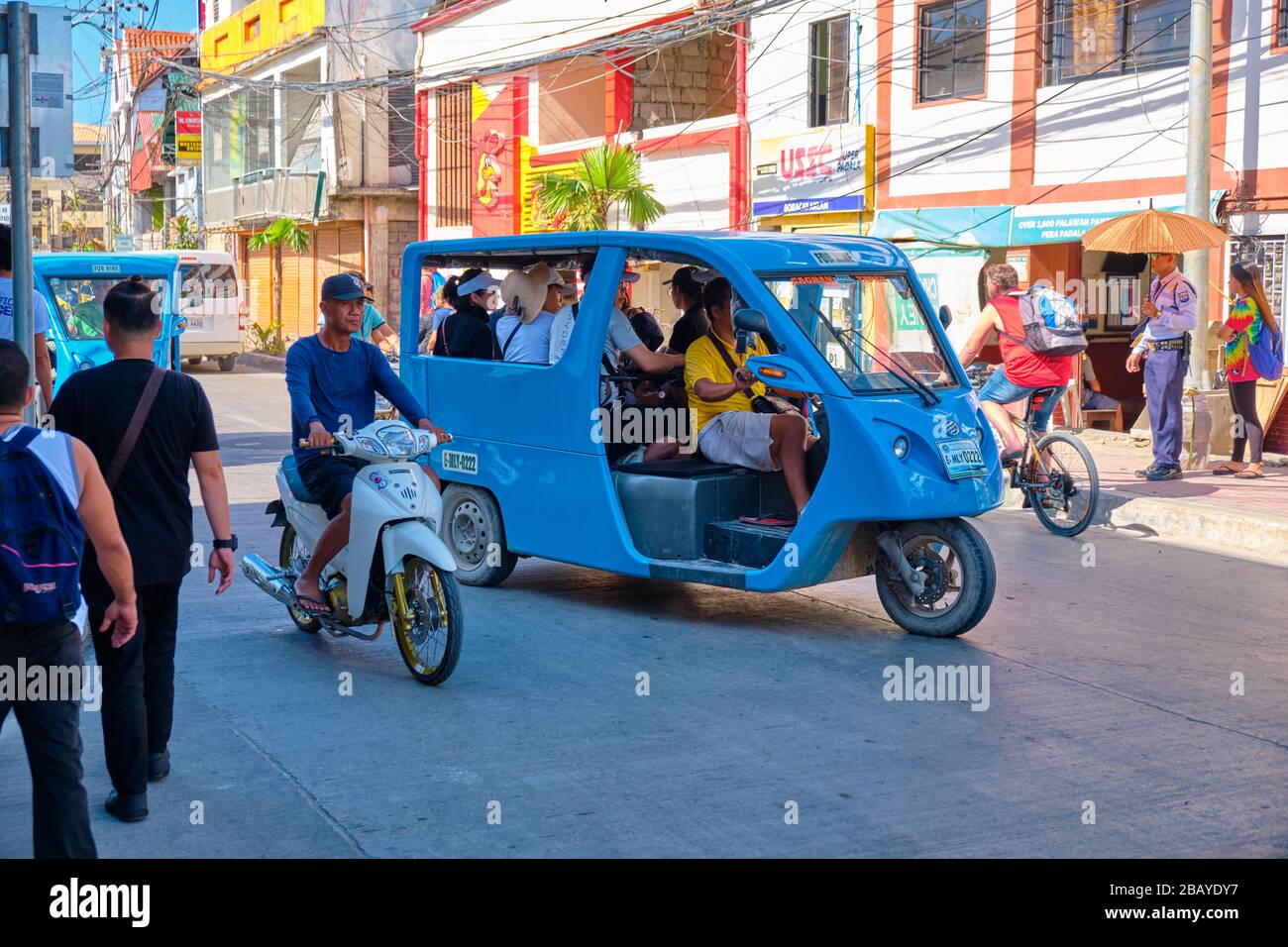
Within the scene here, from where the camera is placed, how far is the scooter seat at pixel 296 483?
7234 mm

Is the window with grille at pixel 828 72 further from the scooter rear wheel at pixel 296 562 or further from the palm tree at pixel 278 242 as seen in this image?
the palm tree at pixel 278 242

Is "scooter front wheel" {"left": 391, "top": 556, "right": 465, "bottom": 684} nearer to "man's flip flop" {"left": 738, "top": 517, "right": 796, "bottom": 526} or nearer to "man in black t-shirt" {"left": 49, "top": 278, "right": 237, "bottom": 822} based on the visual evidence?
"man in black t-shirt" {"left": 49, "top": 278, "right": 237, "bottom": 822}

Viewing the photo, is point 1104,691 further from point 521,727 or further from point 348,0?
point 348,0

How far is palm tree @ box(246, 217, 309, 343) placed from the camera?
1487 inches

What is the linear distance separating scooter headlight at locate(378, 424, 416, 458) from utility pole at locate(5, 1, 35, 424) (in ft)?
5.39

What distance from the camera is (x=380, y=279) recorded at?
36.6 m

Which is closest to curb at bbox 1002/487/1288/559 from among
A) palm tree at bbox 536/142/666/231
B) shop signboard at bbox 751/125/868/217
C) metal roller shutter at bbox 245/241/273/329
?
shop signboard at bbox 751/125/868/217

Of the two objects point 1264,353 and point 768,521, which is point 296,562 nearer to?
point 768,521

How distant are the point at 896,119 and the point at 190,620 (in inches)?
577

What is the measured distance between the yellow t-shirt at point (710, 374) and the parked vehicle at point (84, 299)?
33.5 feet

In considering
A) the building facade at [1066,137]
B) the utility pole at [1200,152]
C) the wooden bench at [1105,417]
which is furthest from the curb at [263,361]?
the utility pole at [1200,152]

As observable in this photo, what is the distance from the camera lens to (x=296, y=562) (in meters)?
7.63

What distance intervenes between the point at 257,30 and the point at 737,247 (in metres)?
36.7

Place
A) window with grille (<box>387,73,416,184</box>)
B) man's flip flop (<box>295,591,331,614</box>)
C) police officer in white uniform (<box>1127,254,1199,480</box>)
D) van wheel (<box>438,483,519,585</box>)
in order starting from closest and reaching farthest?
man's flip flop (<box>295,591,331,614</box>) → van wheel (<box>438,483,519,585</box>) → police officer in white uniform (<box>1127,254,1199,480</box>) → window with grille (<box>387,73,416,184</box>)
